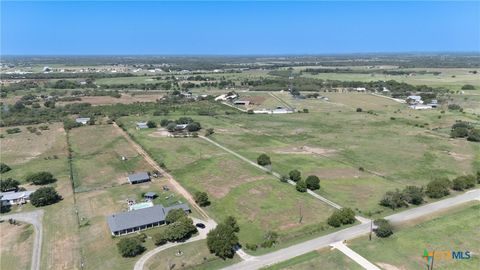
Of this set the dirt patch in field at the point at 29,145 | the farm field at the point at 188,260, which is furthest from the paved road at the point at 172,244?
the dirt patch in field at the point at 29,145

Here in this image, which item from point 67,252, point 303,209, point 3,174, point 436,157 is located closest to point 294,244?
point 303,209

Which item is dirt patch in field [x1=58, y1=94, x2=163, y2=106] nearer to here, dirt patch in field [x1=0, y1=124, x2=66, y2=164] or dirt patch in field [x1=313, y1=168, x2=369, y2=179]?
dirt patch in field [x1=0, y1=124, x2=66, y2=164]

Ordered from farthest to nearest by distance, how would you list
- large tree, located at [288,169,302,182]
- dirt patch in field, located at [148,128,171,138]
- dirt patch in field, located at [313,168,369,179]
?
dirt patch in field, located at [148,128,171,138], dirt patch in field, located at [313,168,369,179], large tree, located at [288,169,302,182]

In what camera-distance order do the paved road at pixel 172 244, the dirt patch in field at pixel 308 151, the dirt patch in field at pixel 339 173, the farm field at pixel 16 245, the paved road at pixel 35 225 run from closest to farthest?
1. the paved road at pixel 172 244
2. the farm field at pixel 16 245
3. the paved road at pixel 35 225
4. the dirt patch in field at pixel 339 173
5. the dirt patch in field at pixel 308 151

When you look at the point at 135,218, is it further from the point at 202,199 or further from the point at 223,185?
the point at 223,185

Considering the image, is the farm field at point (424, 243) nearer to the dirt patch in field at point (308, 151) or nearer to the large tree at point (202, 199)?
the large tree at point (202, 199)

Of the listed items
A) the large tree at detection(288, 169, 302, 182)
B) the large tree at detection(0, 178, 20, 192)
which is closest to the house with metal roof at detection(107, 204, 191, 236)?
the large tree at detection(288, 169, 302, 182)
